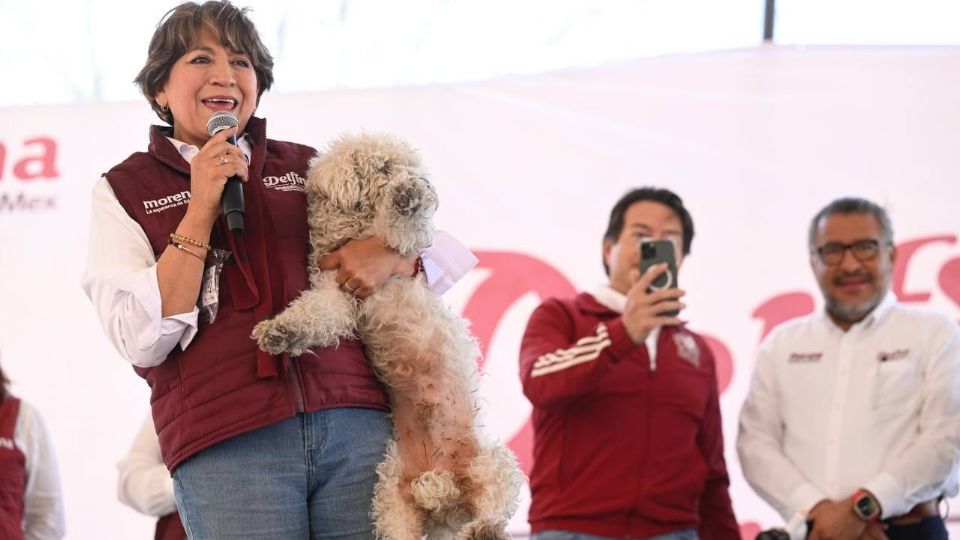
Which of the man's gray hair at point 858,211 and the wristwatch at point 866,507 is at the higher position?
the man's gray hair at point 858,211

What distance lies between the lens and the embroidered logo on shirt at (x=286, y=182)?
6.40ft

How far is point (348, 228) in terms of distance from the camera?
6.66 ft

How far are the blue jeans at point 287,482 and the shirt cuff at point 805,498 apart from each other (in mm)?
1621

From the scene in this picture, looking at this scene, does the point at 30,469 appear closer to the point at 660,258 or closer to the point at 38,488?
the point at 38,488

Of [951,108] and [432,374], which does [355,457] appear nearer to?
[432,374]

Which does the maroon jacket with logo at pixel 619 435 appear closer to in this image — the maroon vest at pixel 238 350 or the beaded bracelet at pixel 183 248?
the maroon vest at pixel 238 350

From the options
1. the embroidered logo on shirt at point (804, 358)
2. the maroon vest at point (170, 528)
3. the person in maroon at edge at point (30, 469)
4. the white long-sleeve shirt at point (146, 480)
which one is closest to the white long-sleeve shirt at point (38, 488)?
the person in maroon at edge at point (30, 469)

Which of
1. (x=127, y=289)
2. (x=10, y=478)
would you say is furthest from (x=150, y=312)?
(x=10, y=478)

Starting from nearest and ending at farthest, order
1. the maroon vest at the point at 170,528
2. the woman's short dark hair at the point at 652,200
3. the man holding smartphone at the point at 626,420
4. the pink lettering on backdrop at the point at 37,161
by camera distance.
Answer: the man holding smartphone at the point at 626,420, the maroon vest at the point at 170,528, the woman's short dark hair at the point at 652,200, the pink lettering on backdrop at the point at 37,161

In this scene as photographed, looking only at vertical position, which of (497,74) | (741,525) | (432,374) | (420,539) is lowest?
(741,525)

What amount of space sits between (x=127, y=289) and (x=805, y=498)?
2.05m

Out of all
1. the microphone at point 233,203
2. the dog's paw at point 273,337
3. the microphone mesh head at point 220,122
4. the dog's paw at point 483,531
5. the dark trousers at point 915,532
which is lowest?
the dark trousers at point 915,532

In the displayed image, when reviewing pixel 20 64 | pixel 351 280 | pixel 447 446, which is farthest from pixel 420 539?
pixel 20 64

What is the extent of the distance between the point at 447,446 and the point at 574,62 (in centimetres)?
238
